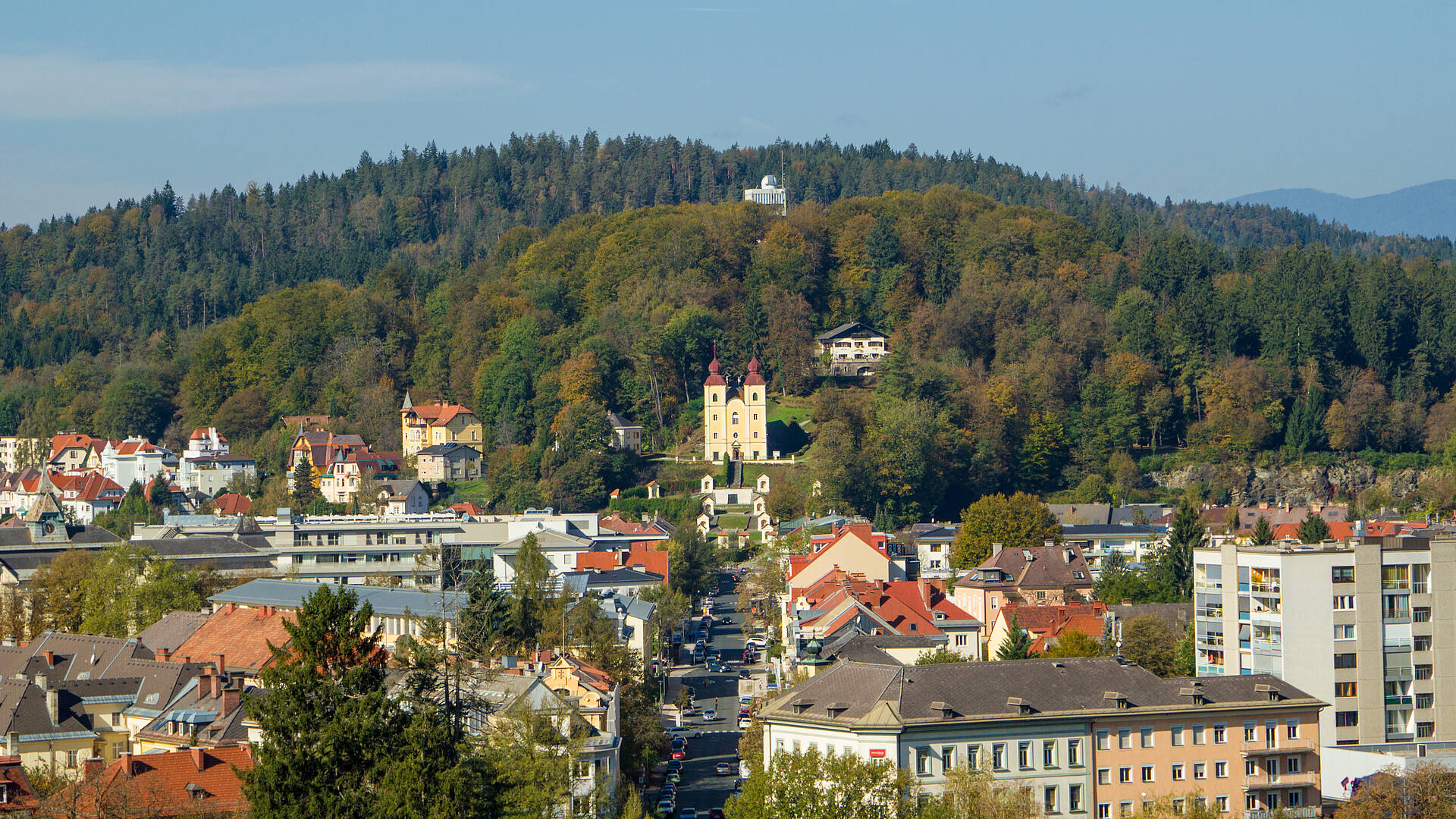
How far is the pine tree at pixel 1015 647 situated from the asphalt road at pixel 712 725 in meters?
8.03

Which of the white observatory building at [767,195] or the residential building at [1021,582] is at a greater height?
the white observatory building at [767,195]

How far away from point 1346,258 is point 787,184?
67.9 meters

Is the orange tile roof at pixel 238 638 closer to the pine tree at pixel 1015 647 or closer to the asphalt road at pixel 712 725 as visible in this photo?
the asphalt road at pixel 712 725

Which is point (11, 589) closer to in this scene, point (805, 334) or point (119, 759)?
point (119, 759)

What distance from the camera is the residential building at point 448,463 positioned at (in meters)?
124

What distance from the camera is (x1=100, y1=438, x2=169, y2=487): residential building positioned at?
129m

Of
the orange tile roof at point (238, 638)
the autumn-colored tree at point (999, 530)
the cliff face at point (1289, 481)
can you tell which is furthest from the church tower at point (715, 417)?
the orange tile roof at point (238, 638)

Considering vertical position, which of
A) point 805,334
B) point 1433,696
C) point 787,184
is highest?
point 787,184

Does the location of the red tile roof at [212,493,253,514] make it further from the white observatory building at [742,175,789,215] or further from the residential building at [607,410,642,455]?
the white observatory building at [742,175,789,215]

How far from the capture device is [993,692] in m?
41.6

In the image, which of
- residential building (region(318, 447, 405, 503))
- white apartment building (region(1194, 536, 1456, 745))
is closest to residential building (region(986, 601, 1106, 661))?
white apartment building (region(1194, 536, 1456, 745))

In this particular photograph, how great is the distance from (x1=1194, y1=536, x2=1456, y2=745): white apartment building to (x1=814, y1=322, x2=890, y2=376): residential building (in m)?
82.6

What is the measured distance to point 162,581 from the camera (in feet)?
230

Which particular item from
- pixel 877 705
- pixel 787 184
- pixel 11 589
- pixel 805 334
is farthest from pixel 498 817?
pixel 787 184
